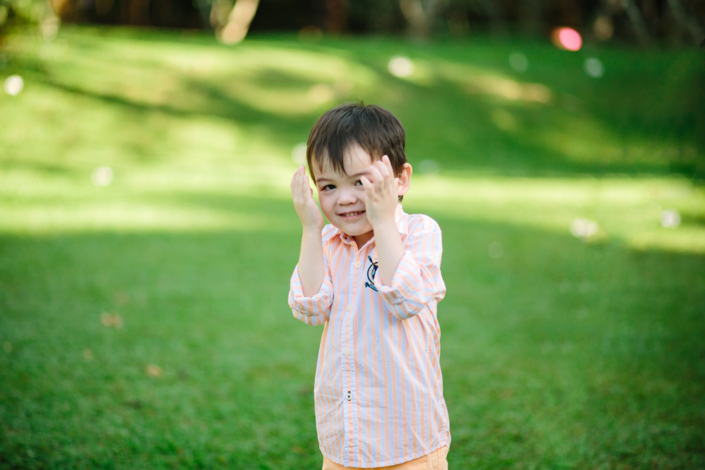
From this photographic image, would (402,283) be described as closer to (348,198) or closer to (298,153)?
(348,198)

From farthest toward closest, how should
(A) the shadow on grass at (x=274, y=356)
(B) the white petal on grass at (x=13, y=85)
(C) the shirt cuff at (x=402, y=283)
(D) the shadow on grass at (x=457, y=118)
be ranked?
1. (D) the shadow on grass at (x=457, y=118)
2. (B) the white petal on grass at (x=13, y=85)
3. (A) the shadow on grass at (x=274, y=356)
4. (C) the shirt cuff at (x=402, y=283)

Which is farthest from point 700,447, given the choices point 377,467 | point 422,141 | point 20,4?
point 20,4

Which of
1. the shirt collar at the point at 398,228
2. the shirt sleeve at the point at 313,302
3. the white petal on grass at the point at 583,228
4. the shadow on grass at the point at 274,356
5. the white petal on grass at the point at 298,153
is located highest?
the white petal on grass at the point at 298,153

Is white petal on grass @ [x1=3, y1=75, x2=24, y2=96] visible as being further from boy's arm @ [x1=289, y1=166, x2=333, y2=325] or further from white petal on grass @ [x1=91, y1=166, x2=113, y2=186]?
Result: boy's arm @ [x1=289, y1=166, x2=333, y2=325]

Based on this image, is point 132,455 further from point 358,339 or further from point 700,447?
point 700,447

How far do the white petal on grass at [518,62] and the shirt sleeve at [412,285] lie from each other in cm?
1001

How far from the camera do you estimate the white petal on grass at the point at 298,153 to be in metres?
7.86

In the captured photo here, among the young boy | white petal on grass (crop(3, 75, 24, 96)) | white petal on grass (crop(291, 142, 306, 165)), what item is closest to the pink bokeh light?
white petal on grass (crop(291, 142, 306, 165))

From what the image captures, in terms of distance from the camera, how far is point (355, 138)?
135cm

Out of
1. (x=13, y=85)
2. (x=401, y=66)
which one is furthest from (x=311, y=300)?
(x=401, y=66)

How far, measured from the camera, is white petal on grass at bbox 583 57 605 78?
1055 cm

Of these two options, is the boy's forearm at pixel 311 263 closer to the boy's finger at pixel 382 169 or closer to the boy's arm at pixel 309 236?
the boy's arm at pixel 309 236

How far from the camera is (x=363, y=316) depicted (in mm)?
1380

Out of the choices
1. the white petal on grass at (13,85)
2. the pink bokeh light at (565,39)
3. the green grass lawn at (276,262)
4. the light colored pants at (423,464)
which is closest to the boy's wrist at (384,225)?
the light colored pants at (423,464)
